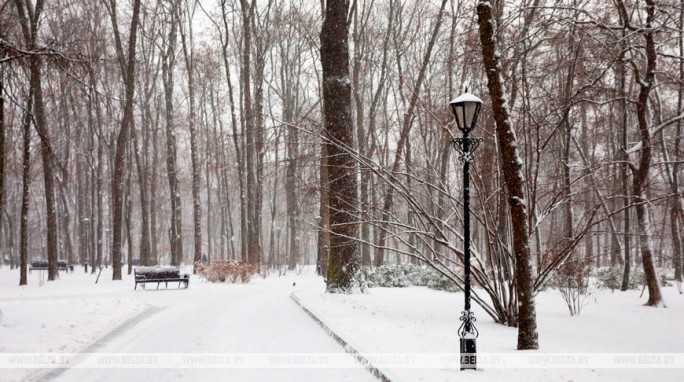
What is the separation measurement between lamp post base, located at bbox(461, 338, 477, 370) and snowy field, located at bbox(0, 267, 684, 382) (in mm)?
135

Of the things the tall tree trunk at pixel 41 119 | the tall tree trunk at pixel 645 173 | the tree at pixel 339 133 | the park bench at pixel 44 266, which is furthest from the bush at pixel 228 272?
the tall tree trunk at pixel 645 173

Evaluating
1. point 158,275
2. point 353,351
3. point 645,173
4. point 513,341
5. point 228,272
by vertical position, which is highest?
point 645,173

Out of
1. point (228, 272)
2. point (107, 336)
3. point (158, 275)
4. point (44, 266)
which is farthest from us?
point (44, 266)

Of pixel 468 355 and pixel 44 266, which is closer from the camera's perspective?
pixel 468 355

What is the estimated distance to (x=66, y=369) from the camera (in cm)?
677

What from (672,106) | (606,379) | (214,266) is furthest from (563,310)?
(672,106)

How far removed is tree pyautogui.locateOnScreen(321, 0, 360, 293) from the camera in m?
14.8

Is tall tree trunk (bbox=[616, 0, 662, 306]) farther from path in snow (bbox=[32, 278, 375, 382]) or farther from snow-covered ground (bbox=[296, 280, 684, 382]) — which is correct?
path in snow (bbox=[32, 278, 375, 382])

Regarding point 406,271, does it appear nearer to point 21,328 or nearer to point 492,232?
point 492,232

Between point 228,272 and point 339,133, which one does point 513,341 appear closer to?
point 339,133

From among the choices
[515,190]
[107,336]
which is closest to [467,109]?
[515,190]

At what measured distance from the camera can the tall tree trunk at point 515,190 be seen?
764 centimetres

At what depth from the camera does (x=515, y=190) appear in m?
7.91

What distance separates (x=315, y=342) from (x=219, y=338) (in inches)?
65.3
